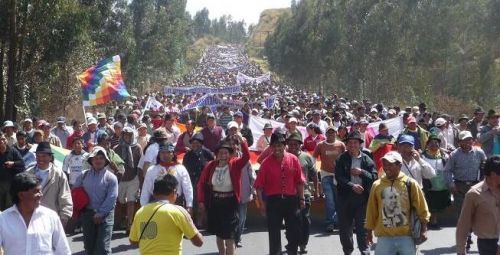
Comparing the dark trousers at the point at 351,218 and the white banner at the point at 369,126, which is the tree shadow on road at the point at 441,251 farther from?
the white banner at the point at 369,126

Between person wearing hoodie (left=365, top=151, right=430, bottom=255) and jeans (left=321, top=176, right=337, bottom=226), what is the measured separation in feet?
13.5

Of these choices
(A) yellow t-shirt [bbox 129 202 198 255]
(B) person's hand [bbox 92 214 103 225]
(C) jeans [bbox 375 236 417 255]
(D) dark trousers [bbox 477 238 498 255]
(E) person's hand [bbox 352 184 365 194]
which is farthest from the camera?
(E) person's hand [bbox 352 184 365 194]

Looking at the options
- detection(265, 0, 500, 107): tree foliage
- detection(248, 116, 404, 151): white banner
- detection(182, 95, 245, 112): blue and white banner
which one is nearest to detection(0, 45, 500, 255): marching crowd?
detection(248, 116, 404, 151): white banner

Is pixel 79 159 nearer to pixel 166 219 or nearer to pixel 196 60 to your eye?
pixel 166 219

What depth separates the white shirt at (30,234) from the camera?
15.5ft

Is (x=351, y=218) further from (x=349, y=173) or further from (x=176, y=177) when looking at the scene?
(x=176, y=177)

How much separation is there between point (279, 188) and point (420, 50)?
104ft

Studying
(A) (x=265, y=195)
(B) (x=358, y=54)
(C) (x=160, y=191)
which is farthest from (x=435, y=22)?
(C) (x=160, y=191)

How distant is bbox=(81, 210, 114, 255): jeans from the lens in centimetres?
739

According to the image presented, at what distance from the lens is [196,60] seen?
500 feet

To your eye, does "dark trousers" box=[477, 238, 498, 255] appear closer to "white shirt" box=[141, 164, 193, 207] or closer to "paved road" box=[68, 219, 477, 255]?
"white shirt" box=[141, 164, 193, 207]

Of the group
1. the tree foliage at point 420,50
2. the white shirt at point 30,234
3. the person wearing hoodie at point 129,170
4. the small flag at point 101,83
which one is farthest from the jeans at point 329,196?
the tree foliage at point 420,50

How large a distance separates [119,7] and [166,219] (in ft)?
111

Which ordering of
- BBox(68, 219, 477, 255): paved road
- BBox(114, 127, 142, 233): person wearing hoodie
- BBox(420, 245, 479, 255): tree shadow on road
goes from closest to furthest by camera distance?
BBox(420, 245, 479, 255): tree shadow on road, BBox(68, 219, 477, 255): paved road, BBox(114, 127, 142, 233): person wearing hoodie
